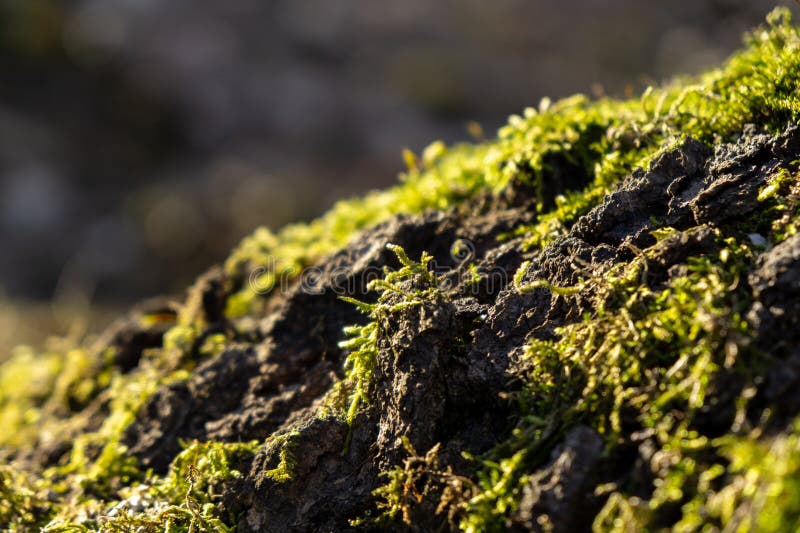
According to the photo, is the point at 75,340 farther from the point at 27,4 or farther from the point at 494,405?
the point at 27,4

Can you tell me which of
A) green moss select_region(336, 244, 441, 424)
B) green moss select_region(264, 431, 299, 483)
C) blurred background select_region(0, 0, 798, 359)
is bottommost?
green moss select_region(264, 431, 299, 483)

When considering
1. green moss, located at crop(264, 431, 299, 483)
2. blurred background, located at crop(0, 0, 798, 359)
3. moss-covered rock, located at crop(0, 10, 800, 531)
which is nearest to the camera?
moss-covered rock, located at crop(0, 10, 800, 531)

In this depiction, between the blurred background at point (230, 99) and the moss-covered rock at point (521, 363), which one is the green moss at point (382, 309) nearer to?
the moss-covered rock at point (521, 363)

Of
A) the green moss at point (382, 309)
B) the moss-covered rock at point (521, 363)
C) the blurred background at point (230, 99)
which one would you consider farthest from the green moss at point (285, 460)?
the blurred background at point (230, 99)

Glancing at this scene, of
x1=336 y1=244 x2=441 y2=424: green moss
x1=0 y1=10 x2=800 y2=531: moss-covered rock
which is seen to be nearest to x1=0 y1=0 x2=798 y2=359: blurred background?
x1=0 y1=10 x2=800 y2=531: moss-covered rock

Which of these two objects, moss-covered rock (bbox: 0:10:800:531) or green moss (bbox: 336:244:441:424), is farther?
green moss (bbox: 336:244:441:424)

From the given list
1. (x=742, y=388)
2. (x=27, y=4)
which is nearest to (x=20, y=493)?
(x=742, y=388)

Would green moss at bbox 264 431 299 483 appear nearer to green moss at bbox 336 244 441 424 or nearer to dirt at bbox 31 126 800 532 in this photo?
dirt at bbox 31 126 800 532
